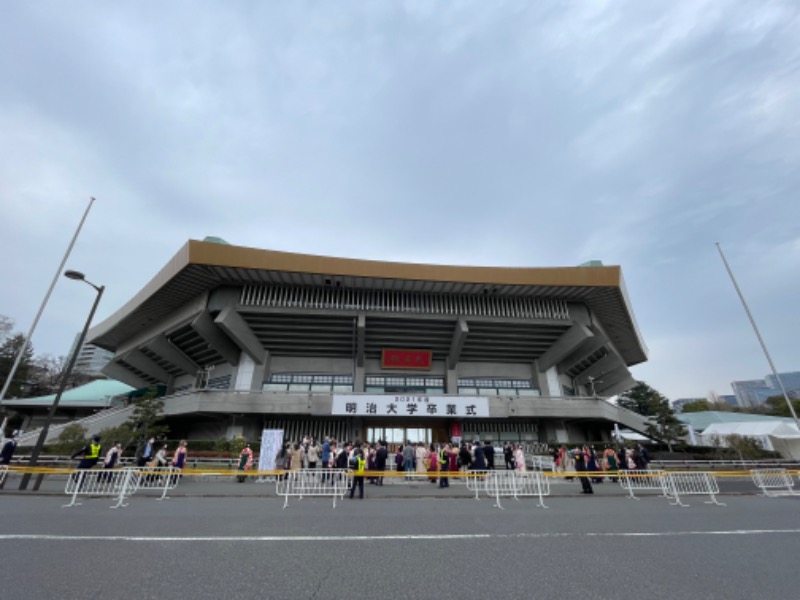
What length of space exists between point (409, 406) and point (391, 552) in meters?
18.7

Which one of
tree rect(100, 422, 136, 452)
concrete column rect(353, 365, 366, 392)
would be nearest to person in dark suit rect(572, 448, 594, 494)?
concrete column rect(353, 365, 366, 392)

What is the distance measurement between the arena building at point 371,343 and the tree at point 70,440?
4.64 metres

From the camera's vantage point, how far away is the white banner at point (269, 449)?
1520 centimetres

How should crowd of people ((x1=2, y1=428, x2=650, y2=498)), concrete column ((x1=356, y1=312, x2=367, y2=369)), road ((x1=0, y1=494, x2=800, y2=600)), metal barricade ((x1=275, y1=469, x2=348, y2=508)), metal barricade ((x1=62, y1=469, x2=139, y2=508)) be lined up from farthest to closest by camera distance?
concrete column ((x1=356, y1=312, x2=367, y2=369)) → crowd of people ((x1=2, y1=428, x2=650, y2=498)) → metal barricade ((x1=275, y1=469, x2=348, y2=508)) → metal barricade ((x1=62, y1=469, x2=139, y2=508)) → road ((x1=0, y1=494, x2=800, y2=600))

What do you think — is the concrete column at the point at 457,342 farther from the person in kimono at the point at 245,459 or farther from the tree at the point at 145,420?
the tree at the point at 145,420

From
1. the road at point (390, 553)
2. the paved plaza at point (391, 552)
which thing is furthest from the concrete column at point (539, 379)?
the road at point (390, 553)

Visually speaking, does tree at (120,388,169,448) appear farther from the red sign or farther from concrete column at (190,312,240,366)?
the red sign

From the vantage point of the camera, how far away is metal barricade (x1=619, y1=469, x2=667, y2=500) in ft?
35.4

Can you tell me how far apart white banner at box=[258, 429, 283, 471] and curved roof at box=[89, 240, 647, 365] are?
10.7 metres

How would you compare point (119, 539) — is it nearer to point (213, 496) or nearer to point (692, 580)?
point (213, 496)

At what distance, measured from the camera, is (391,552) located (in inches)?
185

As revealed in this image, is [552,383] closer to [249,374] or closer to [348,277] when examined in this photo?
[348,277]

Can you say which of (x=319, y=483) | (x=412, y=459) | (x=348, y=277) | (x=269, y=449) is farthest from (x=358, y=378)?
(x=319, y=483)

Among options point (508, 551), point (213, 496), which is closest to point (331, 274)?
point (213, 496)
